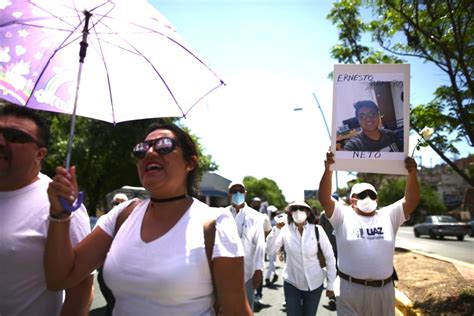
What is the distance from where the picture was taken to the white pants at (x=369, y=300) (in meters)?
3.93

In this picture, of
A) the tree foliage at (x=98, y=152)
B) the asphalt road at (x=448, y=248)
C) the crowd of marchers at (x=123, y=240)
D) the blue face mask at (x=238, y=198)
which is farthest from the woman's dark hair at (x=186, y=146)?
the tree foliage at (x=98, y=152)

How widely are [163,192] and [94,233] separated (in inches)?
16.4

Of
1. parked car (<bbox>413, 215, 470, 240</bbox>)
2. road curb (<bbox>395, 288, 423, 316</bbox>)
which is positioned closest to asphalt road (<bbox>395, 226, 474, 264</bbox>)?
parked car (<bbox>413, 215, 470, 240</bbox>)

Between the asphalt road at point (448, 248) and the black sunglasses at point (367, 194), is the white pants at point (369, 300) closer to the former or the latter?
the black sunglasses at point (367, 194)

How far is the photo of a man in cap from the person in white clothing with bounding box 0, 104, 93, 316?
8.42ft

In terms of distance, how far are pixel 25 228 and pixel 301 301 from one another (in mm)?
3935

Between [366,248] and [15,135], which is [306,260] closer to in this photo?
[366,248]

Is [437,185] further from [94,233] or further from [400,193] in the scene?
[94,233]

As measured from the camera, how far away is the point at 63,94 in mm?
2678

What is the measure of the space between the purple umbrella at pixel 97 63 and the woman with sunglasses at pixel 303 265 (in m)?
3.22

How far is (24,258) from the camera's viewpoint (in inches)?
79.4

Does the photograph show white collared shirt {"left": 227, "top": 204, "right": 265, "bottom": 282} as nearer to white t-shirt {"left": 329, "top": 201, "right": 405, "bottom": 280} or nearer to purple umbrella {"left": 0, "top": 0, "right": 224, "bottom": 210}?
white t-shirt {"left": 329, "top": 201, "right": 405, "bottom": 280}

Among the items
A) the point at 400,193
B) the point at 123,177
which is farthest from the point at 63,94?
the point at 400,193

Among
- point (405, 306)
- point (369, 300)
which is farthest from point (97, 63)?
point (405, 306)
